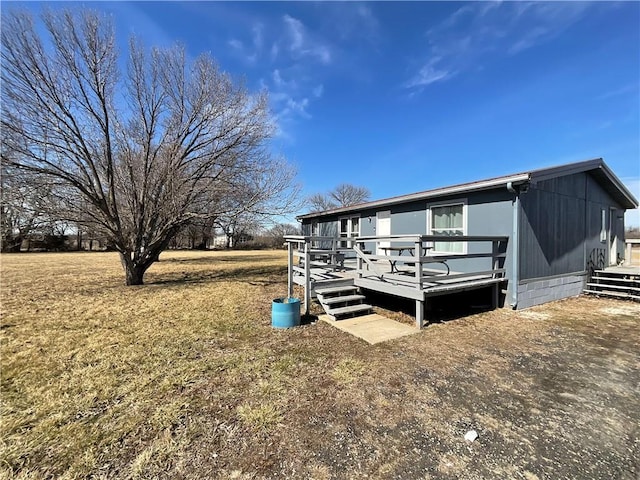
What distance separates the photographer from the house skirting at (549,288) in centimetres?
678

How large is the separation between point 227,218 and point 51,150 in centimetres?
537

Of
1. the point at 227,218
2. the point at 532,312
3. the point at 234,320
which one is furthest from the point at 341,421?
the point at 227,218

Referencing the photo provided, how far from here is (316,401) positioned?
2902 millimetres

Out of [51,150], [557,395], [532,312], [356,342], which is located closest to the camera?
[557,395]

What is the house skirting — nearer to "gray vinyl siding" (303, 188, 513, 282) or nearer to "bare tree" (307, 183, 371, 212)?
"gray vinyl siding" (303, 188, 513, 282)

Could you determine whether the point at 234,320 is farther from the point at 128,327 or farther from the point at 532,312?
the point at 532,312

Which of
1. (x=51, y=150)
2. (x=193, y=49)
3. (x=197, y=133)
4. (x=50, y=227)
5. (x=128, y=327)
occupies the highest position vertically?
(x=193, y=49)

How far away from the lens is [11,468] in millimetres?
2047

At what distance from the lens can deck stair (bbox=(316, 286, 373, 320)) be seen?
5965 millimetres

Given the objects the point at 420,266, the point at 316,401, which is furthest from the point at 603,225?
the point at 316,401

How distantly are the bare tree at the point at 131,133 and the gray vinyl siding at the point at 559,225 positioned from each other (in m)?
7.36

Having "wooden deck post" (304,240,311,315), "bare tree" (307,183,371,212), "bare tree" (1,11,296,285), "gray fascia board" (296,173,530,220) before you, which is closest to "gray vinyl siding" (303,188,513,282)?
"gray fascia board" (296,173,530,220)

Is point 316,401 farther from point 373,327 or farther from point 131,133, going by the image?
point 131,133

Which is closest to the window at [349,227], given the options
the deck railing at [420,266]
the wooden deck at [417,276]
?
the deck railing at [420,266]
